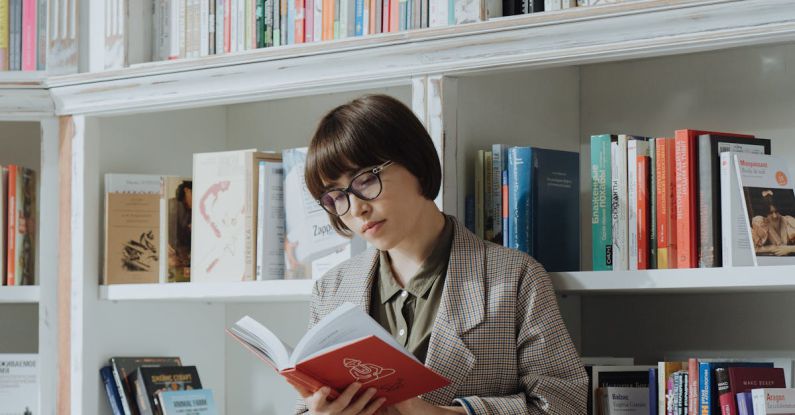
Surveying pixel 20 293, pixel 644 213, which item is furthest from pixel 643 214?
pixel 20 293

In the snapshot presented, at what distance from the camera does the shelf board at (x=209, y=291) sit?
211cm

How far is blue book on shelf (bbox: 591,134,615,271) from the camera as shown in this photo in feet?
6.11

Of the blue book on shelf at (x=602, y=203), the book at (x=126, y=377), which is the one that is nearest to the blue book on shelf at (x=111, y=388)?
the book at (x=126, y=377)

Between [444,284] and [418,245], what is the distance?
82 mm

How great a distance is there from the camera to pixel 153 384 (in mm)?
2334

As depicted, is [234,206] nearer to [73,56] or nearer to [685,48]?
[73,56]

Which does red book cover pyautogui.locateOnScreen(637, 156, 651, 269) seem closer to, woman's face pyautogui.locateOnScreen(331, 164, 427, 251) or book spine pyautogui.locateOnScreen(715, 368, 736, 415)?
book spine pyautogui.locateOnScreen(715, 368, 736, 415)

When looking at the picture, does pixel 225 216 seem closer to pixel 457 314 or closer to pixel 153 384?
pixel 153 384

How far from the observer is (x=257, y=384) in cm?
266

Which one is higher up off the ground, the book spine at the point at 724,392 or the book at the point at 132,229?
the book at the point at 132,229

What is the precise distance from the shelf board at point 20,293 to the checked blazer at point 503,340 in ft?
3.24

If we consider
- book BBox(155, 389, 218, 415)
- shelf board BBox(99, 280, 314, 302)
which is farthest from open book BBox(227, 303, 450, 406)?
book BBox(155, 389, 218, 415)

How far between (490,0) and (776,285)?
65cm

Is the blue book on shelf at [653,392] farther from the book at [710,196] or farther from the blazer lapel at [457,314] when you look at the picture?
the blazer lapel at [457,314]
